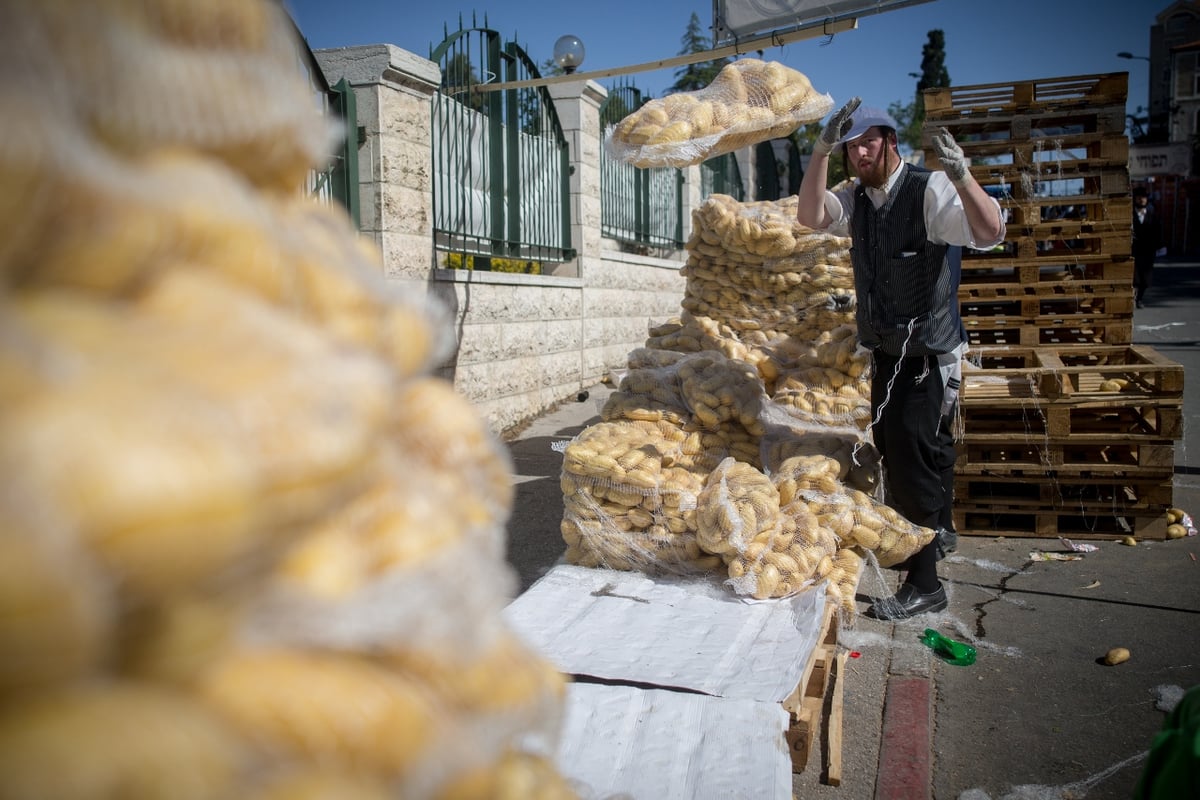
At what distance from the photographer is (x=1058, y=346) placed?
5496mm

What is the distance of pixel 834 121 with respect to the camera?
398 centimetres

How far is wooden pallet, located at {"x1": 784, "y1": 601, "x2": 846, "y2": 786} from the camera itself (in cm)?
263

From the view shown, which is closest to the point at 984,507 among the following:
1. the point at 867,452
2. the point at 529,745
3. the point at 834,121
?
the point at 867,452

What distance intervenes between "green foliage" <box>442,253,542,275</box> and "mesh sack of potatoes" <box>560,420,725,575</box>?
3920 mm

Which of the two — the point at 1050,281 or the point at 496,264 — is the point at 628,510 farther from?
the point at 496,264

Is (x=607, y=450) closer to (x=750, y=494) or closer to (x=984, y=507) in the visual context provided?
(x=750, y=494)

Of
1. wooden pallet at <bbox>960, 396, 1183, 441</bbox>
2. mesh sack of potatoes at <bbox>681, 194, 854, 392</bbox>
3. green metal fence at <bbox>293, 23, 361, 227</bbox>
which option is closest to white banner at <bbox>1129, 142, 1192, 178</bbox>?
wooden pallet at <bbox>960, 396, 1183, 441</bbox>

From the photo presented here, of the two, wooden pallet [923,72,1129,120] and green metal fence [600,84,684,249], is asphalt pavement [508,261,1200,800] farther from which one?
green metal fence [600,84,684,249]

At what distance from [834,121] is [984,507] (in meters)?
2.53

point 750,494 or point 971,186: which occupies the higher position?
point 971,186

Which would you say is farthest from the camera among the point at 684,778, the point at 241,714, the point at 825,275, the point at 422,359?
the point at 825,275

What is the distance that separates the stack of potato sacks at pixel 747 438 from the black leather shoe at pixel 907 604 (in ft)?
0.58

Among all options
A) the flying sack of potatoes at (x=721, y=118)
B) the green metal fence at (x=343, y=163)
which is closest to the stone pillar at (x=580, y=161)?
the green metal fence at (x=343, y=163)

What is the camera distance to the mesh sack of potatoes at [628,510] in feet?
12.1
